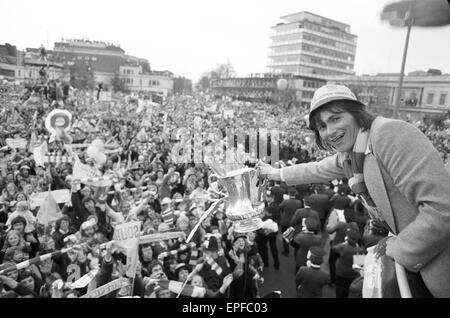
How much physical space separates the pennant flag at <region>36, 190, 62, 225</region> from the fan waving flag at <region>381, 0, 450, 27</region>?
505 cm

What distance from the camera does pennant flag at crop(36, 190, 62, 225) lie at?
4.93m

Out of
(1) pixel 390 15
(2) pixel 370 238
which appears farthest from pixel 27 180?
(1) pixel 390 15

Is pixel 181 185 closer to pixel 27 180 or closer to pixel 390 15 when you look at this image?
pixel 27 180

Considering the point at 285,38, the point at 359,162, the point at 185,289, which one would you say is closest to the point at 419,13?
the point at 359,162

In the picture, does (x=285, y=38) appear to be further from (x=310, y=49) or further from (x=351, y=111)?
(x=351, y=111)

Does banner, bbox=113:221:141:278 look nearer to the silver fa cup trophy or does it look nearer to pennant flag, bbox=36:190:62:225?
pennant flag, bbox=36:190:62:225

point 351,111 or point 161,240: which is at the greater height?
point 351,111

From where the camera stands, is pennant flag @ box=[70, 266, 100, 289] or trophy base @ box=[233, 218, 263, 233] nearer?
trophy base @ box=[233, 218, 263, 233]

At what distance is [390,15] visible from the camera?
12.1ft

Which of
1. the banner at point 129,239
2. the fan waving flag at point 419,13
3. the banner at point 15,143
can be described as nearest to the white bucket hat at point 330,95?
the fan waving flag at point 419,13

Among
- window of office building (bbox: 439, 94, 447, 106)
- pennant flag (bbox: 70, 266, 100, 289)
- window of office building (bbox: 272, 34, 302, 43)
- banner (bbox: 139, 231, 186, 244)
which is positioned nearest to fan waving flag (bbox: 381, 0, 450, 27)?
banner (bbox: 139, 231, 186, 244)

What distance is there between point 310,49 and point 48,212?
51.4 m

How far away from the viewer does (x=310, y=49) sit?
1991 inches

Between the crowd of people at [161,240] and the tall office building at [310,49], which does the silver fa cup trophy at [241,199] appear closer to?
the crowd of people at [161,240]
